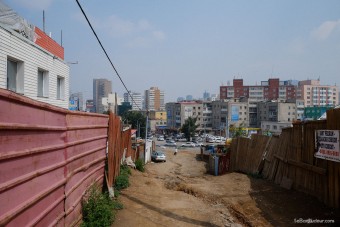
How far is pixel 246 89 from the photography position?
138 meters

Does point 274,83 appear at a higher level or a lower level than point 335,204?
higher

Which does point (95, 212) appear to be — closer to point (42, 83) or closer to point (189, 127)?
point (42, 83)

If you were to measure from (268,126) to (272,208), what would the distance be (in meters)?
87.1

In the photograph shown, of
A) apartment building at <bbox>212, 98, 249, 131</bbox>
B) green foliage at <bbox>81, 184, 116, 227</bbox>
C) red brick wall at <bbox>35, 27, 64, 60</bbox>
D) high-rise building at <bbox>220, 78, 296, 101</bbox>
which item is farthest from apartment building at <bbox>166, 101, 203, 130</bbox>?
green foliage at <bbox>81, 184, 116, 227</bbox>

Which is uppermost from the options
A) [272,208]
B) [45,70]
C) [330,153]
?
[45,70]

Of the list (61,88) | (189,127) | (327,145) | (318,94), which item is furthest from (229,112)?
(327,145)

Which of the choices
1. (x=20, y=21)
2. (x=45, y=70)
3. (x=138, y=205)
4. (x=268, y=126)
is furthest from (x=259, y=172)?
(x=268, y=126)

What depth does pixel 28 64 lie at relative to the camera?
11977 mm

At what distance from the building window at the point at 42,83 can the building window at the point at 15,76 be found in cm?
203

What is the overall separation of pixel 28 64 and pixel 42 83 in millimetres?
2172

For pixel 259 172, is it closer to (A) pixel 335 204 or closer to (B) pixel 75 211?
(A) pixel 335 204

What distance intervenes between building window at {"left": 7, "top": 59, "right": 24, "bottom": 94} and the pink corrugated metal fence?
19.2 ft

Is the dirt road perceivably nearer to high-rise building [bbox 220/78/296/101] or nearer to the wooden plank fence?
the wooden plank fence

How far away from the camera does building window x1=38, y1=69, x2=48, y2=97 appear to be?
13.8m
